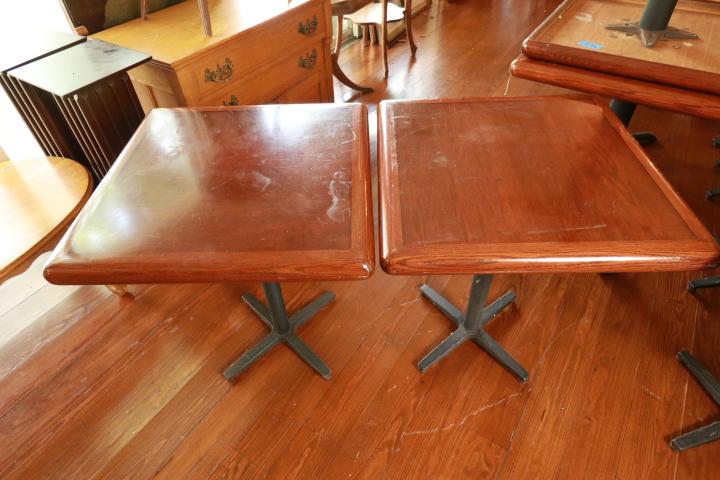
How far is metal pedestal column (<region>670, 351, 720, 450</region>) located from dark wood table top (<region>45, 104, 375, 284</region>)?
3.78ft

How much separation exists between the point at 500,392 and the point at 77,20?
200 cm

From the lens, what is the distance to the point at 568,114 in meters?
1.09

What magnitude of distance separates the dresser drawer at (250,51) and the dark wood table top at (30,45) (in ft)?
1.37

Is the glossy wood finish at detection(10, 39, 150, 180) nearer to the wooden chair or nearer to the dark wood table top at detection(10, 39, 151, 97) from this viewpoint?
the dark wood table top at detection(10, 39, 151, 97)

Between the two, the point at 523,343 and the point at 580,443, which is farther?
the point at 523,343

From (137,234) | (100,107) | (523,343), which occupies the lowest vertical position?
(523,343)

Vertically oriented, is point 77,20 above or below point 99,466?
above

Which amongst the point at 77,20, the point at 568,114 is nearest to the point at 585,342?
the point at 568,114

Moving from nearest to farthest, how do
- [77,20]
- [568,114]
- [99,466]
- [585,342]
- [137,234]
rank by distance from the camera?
[137,234] → [568,114] → [99,466] → [585,342] → [77,20]

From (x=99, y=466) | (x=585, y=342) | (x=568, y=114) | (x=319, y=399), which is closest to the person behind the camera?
(x=568, y=114)

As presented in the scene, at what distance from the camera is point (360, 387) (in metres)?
1.39

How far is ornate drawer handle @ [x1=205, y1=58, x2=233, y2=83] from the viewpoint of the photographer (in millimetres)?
1614

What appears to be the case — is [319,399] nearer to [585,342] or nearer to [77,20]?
[585,342]

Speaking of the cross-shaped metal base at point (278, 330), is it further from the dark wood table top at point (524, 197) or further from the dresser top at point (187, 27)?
the dresser top at point (187, 27)
